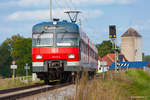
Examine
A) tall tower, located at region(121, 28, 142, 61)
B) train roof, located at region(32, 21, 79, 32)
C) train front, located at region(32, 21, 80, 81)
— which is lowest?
train front, located at region(32, 21, 80, 81)

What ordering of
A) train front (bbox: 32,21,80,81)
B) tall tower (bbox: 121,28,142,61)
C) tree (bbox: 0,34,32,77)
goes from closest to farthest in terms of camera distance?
1. train front (bbox: 32,21,80,81)
2. tree (bbox: 0,34,32,77)
3. tall tower (bbox: 121,28,142,61)

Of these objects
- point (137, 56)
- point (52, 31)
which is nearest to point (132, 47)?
point (137, 56)

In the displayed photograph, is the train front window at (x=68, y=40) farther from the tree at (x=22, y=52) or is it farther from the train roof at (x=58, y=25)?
the tree at (x=22, y=52)

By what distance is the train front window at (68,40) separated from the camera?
646 inches

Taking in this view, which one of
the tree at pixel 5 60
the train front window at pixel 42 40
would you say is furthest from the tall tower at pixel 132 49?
the train front window at pixel 42 40

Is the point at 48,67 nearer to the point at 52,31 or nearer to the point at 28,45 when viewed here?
the point at 52,31

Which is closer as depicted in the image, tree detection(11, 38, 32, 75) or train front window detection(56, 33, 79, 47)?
train front window detection(56, 33, 79, 47)

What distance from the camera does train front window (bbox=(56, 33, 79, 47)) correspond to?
16.4 metres

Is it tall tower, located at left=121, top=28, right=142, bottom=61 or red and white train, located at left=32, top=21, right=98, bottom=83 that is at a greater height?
tall tower, located at left=121, top=28, right=142, bottom=61

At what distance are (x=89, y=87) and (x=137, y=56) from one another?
107 metres

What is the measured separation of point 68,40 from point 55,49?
0.79 m

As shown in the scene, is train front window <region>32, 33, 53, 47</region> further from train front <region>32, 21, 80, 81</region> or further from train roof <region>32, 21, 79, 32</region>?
train roof <region>32, 21, 79, 32</region>

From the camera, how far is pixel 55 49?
16.4m

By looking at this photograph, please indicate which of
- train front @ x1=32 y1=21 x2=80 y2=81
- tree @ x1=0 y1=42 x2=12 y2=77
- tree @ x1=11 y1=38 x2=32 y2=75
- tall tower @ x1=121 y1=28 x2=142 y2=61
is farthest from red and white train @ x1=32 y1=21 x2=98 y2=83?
tall tower @ x1=121 y1=28 x2=142 y2=61
